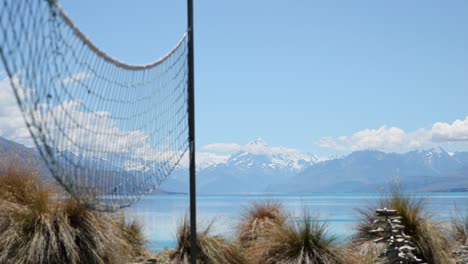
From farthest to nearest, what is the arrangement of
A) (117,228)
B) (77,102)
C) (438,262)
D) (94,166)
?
(438,262), (117,228), (94,166), (77,102)

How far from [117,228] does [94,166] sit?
3.28 metres

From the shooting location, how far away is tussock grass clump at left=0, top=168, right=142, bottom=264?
6785mm

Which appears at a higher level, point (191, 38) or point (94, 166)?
point (191, 38)

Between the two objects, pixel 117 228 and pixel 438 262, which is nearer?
pixel 117 228

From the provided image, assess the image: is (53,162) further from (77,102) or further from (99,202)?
(99,202)

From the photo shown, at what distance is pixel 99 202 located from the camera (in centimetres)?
448

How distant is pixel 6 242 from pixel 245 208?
13.4 feet

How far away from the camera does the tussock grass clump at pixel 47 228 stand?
22.3ft

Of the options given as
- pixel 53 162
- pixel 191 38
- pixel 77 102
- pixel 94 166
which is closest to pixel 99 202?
pixel 94 166

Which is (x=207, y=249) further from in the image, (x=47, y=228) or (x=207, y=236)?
(x=47, y=228)

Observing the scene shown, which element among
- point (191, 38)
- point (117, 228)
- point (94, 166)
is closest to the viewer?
point (94, 166)

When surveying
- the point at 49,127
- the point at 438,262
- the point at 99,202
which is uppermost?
the point at 49,127

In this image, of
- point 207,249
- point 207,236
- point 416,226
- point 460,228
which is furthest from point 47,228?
point 460,228

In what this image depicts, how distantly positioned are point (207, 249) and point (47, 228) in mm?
2213
